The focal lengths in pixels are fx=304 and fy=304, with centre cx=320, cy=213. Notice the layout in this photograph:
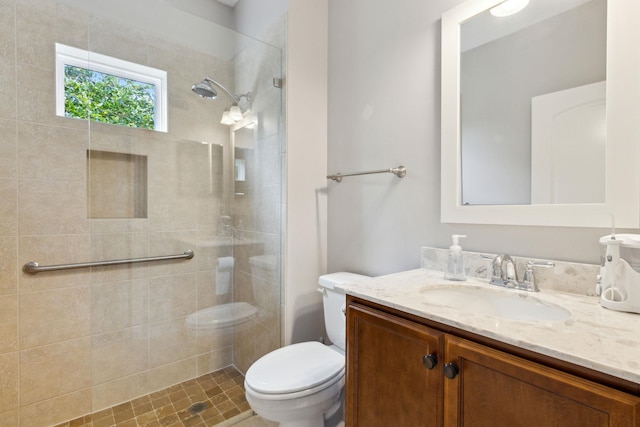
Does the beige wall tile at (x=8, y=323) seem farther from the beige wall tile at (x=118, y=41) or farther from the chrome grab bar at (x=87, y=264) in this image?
the beige wall tile at (x=118, y=41)

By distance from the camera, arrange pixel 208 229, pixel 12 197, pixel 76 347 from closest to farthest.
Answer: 1. pixel 12 197
2. pixel 76 347
3. pixel 208 229

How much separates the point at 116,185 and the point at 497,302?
198 centimetres

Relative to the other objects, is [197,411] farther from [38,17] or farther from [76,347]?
[38,17]

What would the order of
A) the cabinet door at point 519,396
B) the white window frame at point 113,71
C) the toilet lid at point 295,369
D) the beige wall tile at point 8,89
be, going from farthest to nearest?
the white window frame at point 113,71 < the beige wall tile at point 8,89 < the toilet lid at point 295,369 < the cabinet door at point 519,396

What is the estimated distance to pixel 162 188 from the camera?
186 cm

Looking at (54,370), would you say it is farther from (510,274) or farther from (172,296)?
(510,274)

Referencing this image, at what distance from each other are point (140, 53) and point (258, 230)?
1.23m

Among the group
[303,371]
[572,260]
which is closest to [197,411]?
[303,371]

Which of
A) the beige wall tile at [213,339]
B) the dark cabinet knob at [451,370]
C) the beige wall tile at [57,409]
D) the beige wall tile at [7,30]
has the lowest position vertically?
the beige wall tile at [57,409]

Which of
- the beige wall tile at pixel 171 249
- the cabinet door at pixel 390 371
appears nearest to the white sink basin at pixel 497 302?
the cabinet door at pixel 390 371

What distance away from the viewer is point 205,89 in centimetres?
188

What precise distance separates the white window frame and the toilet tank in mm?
1345

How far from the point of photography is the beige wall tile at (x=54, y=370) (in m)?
1.59

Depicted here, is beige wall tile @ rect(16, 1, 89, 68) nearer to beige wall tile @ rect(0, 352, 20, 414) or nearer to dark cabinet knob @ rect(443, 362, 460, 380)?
beige wall tile @ rect(0, 352, 20, 414)
